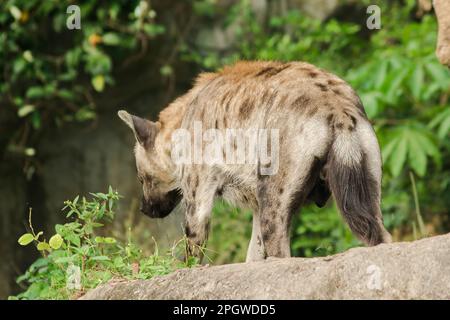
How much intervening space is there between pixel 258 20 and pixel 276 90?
494 cm

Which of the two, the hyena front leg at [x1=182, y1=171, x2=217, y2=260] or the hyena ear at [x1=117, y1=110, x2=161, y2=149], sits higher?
the hyena ear at [x1=117, y1=110, x2=161, y2=149]

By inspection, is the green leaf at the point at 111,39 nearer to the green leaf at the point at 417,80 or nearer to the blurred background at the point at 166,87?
the blurred background at the point at 166,87

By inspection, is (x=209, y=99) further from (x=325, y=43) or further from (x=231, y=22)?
(x=325, y=43)

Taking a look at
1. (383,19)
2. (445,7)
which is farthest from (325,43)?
(445,7)

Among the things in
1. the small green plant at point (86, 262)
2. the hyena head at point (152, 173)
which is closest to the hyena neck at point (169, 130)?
the hyena head at point (152, 173)

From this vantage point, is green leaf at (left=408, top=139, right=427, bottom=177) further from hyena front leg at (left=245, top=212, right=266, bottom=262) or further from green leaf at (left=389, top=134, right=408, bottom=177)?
hyena front leg at (left=245, top=212, right=266, bottom=262)

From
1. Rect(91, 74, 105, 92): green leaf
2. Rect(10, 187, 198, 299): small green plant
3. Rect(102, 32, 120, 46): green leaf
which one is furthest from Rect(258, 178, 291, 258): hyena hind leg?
Rect(102, 32, 120, 46): green leaf

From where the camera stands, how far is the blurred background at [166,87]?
9.09 metres

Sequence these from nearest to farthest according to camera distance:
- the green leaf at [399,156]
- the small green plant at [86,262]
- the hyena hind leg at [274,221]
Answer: the small green plant at [86,262] < the hyena hind leg at [274,221] < the green leaf at [399,156]

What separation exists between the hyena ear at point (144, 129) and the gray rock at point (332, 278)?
2.55 meters

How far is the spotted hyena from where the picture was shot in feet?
17.4

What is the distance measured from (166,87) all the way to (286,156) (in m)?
5.40

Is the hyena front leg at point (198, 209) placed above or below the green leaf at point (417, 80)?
below

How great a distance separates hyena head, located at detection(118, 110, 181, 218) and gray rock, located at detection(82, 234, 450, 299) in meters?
2.53
